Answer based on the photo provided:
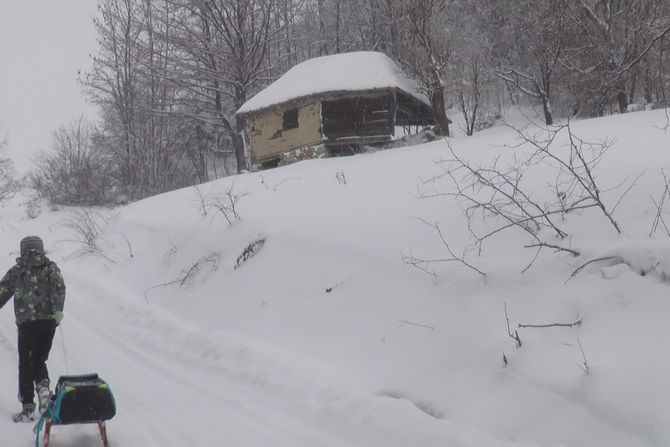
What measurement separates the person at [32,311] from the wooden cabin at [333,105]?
1654 centimetres

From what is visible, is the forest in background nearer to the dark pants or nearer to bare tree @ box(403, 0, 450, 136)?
bare tree @ box(403, 0, 450, 136)

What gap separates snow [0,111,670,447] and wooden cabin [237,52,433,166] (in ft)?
39.9

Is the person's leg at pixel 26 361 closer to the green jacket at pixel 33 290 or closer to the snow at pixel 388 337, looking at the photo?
the green jacket at pixel 33 290

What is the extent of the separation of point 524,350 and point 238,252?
5640 mm

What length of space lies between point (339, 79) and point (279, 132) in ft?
11.7

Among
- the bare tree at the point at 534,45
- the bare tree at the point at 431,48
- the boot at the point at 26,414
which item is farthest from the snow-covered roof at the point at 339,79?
the boot at the point at 26,414

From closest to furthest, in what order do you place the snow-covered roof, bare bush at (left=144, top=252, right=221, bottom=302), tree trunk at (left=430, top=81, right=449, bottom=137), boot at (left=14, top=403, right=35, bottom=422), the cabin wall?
boot at (left=14, top=403, right=35, bottom=422) → bare bush at (left=144, top=252, right=221, bottom=302) → tree trunk at (left=430, top=81, right=449, bottom=137) → the snow-covered roof → the cabin wall

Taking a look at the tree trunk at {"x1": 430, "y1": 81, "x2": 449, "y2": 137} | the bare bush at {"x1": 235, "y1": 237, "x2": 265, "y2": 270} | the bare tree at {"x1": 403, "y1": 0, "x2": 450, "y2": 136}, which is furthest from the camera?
the tree trunk at {"x1": 430, "y1": 81, "x2": 449, "y2": 137}

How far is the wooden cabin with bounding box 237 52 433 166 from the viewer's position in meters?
21.0

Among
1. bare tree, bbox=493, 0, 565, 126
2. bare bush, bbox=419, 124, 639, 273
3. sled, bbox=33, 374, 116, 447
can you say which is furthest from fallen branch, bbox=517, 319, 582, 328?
bare tree, bbox=493, 0, 565, 126

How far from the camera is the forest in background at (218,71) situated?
20828 mm

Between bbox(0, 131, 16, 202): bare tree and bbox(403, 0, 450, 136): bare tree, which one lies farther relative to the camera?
bbox(0, 131, 16, 202): bare tree

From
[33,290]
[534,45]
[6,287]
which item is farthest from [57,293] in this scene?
[534,45]

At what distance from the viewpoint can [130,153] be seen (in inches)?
1122
